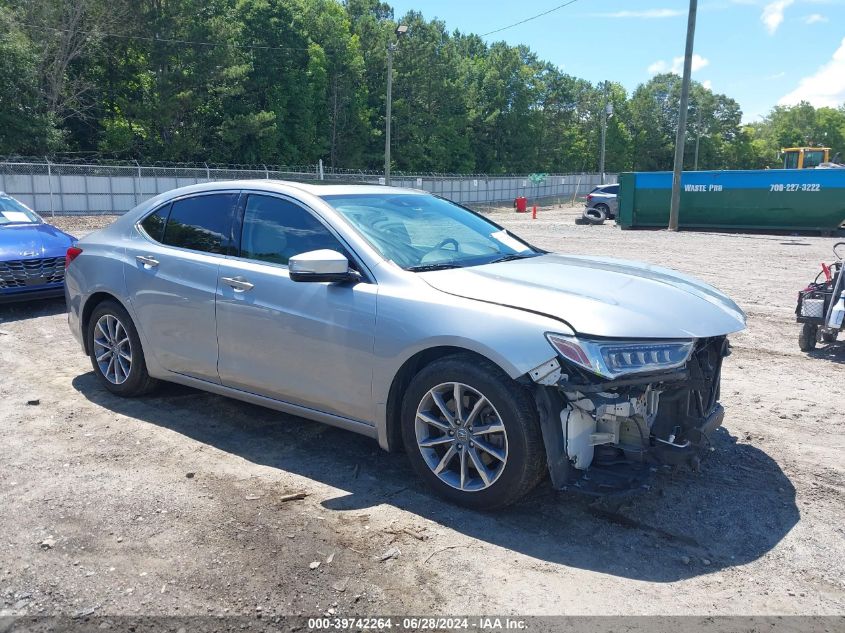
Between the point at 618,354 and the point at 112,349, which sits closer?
the point at 618,354

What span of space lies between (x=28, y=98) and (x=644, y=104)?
291ft

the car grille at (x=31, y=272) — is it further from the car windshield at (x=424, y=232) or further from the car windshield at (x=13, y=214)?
the car windshield at (x=424, y=232)

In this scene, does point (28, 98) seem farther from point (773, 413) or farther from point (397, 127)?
point (773, 413)

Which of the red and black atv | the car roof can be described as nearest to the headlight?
the car roof

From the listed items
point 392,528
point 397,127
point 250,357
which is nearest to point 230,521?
point 392,528

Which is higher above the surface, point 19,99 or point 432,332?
point 19,99

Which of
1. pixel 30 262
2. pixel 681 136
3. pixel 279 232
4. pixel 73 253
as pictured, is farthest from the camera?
pixel 681 136

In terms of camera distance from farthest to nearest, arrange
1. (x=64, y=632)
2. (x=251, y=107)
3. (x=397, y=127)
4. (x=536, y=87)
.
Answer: (x=536, y=87)
(x=397, y=127)
(x=251, y=107)
(x=64, y=632)

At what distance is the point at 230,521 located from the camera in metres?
3.66

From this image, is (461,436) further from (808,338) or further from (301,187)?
(808,338)

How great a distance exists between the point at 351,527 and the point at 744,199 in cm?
2396

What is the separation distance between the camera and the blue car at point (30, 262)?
340 inches

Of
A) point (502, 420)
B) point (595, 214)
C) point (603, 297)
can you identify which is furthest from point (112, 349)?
point (595, 214)

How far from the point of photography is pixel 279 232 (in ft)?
15.1
